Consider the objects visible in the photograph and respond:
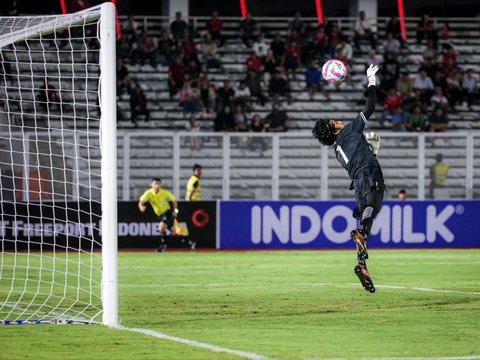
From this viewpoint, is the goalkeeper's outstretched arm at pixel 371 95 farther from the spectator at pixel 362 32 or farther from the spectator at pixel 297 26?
the spectator at pixel 362 32

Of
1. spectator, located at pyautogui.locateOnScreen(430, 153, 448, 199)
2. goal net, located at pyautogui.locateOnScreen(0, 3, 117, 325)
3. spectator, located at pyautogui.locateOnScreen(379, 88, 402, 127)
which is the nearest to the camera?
goal net, located at pyautogui.locateOnScreen(0, 3, 117, 325)

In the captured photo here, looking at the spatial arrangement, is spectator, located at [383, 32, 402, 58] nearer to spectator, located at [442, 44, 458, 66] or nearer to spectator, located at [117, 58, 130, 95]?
spectator, located at [442, 44, 458, 66]

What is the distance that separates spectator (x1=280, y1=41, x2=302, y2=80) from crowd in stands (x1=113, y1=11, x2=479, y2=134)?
0.03 meters

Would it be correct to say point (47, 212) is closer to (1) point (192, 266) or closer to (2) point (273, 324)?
(1) point (192, 266)

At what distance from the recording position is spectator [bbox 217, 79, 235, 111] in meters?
30.0

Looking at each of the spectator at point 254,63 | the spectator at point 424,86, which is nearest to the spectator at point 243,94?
the spectator at point 254,63

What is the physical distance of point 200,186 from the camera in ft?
83.1

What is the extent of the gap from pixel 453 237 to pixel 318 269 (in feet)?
26.7

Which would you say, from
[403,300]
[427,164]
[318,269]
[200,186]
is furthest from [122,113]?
[403,300]

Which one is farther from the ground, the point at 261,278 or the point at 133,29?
the point at 133,29

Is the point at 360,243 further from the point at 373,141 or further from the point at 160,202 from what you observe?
the point at 160,202

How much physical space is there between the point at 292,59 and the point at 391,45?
3.47m

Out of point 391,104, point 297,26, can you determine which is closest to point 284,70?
point 297,26

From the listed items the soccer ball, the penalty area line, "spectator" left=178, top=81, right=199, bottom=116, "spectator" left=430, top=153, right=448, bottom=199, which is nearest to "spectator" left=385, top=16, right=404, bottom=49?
"spectator" left=178, top=81, right=199, bottom=116
